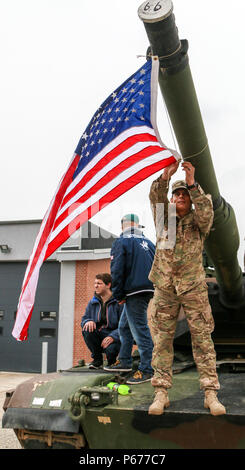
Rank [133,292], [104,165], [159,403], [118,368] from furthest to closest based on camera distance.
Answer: [118,368] → [133,292] → [104,165] → [159,403]

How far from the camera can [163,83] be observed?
3.00m

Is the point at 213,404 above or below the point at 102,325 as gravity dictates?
below

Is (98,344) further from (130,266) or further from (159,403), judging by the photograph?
(159,403)

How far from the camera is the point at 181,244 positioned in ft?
11.2

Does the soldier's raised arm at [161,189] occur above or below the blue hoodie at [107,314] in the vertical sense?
above

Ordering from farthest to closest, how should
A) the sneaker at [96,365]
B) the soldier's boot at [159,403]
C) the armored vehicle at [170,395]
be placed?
the sneaker at [96,365]
the soldier's boot at [159,403]
the armored vehicle at [170,395]

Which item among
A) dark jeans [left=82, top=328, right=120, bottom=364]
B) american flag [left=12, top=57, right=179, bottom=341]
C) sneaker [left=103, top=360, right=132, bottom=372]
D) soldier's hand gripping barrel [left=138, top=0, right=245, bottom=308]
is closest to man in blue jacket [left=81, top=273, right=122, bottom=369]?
dark jeans [left=82, top=328, right=120, bottom=364]

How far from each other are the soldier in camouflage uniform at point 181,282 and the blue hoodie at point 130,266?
2.57 ft

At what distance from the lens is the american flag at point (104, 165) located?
358 cm

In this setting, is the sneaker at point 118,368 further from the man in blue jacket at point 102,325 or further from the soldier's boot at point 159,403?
the soldier's boot at point 159,403

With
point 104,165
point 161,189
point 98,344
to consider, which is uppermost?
point 104,165

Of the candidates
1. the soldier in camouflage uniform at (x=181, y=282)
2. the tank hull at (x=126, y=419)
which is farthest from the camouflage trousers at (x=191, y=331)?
the tank hull at (x=126, y=419)

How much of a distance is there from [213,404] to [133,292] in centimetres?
141

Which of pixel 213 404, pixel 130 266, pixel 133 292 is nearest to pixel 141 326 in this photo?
pixel 133 292
